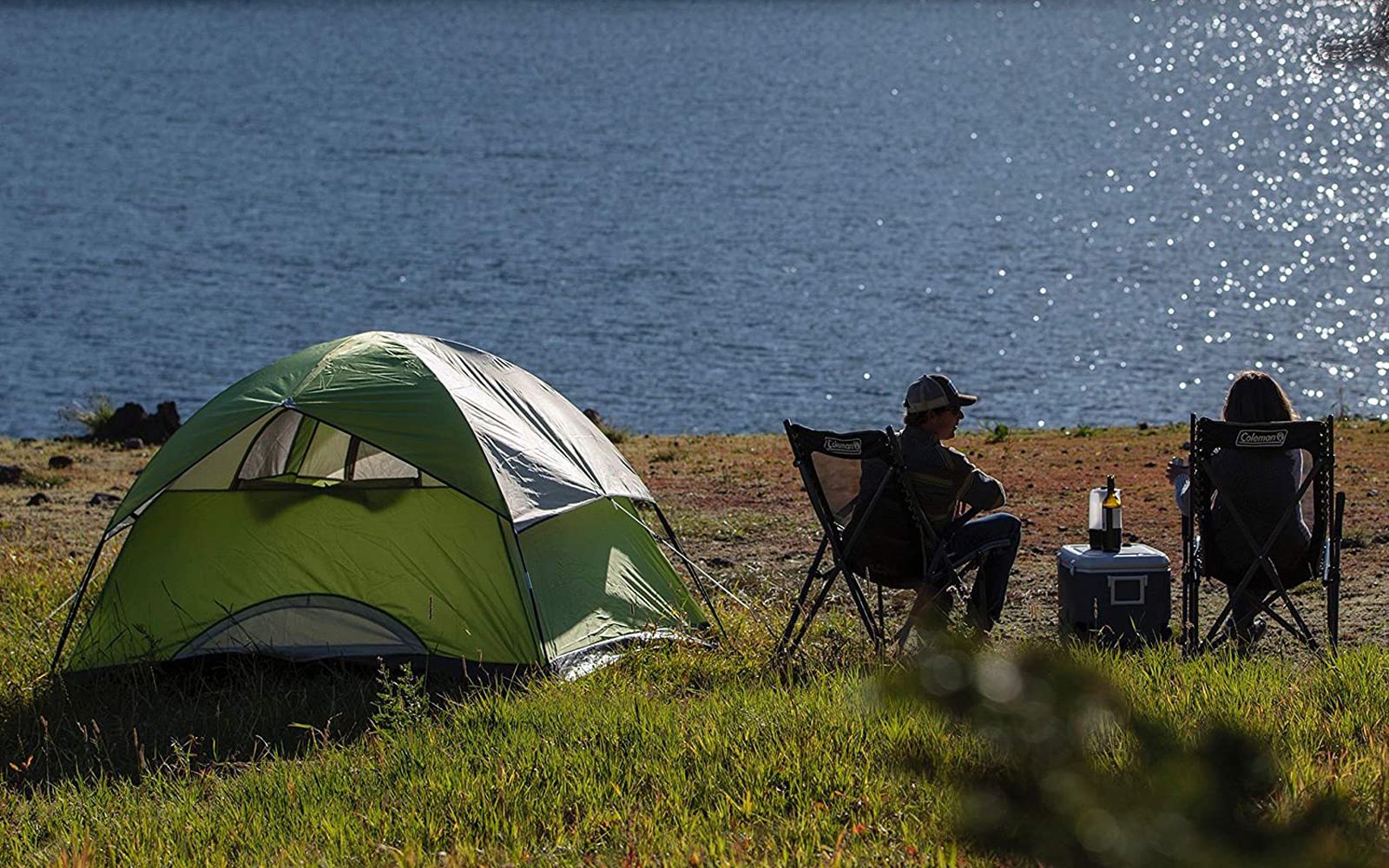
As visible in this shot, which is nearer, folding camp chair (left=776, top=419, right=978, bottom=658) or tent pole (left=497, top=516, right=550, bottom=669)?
folding camp chair (left=776, top=419, right=978, bottom=658)

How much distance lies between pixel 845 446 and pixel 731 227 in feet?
128

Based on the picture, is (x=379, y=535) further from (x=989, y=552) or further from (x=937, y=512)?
(x=989, y=552)

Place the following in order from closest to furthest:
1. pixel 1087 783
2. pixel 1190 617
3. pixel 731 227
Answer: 1. pixel 1087 783
2. pixel 1190 617
3. pixel 731 227

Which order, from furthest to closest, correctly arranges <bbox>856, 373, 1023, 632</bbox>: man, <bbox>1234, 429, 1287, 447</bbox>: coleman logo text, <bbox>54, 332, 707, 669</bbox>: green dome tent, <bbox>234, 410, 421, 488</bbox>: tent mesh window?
<bbox>234, 410, 421, 488</bbox>: tent mesh window
<bbox>54, 332, 707, 669</bbox>: green dome tent
<bbox>856, 373, 1023, 632</bbox>: man
<bbox>1234, 429, 1287, 447</bbox>: coleman logo text

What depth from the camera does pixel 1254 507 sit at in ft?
21.6

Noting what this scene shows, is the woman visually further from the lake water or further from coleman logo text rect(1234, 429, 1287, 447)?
the lake water

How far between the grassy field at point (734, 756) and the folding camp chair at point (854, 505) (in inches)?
11.2

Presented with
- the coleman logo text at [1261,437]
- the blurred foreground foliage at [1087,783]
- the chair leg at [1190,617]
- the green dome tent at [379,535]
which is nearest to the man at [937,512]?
the chair leg at [1190,617]

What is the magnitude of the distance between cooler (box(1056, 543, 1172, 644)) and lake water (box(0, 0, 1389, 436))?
80.4 inches

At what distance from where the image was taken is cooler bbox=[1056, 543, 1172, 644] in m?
6.56

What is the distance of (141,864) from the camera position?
4.54m

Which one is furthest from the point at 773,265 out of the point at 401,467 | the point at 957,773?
the point at 957,773

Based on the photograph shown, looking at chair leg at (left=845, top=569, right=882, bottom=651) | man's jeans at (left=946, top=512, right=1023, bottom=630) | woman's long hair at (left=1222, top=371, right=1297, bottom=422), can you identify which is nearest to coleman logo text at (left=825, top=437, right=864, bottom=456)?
chair leg at (left=845, top=569, right=882, bottom=651)

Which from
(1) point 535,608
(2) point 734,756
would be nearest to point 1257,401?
(2) point 734,756
